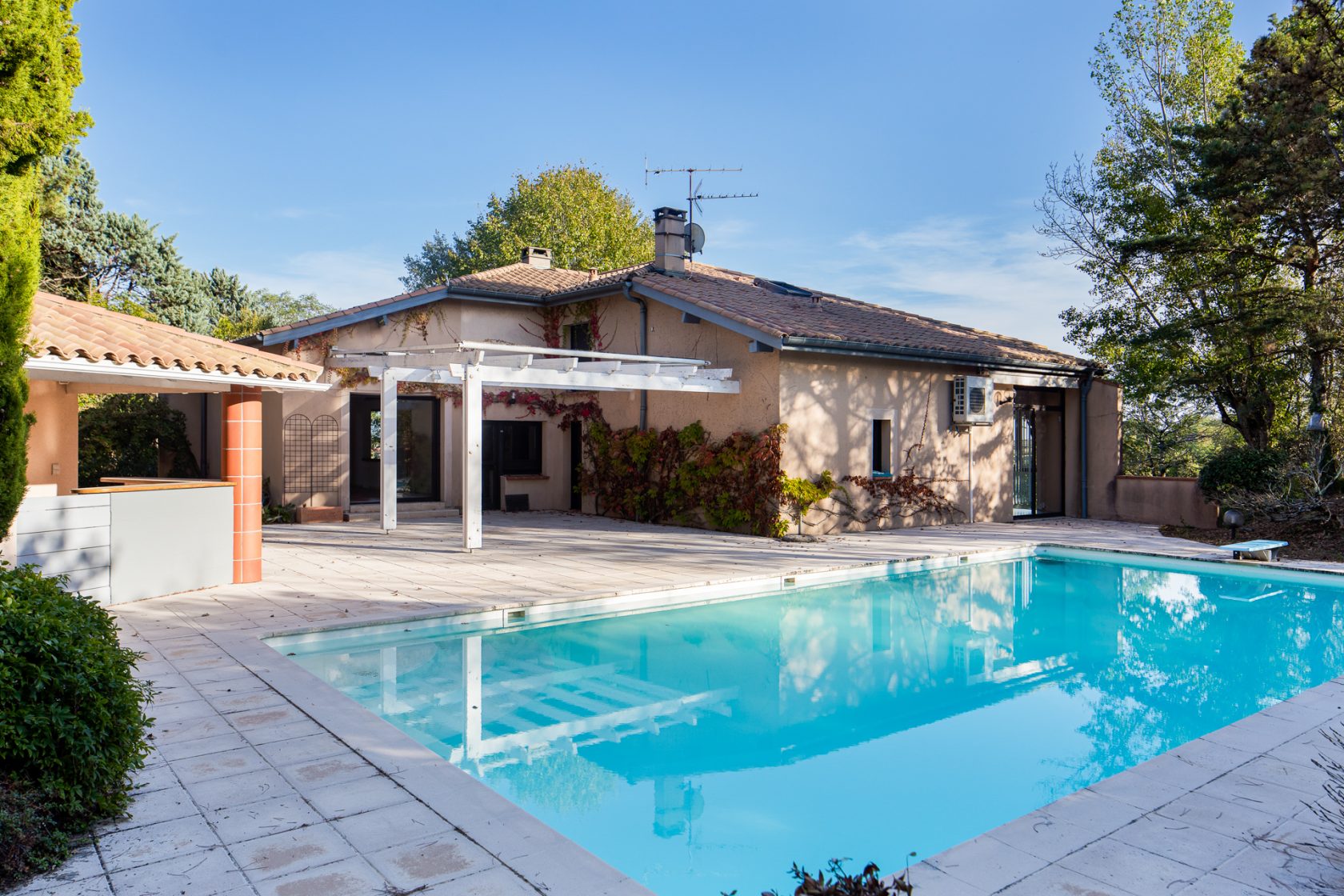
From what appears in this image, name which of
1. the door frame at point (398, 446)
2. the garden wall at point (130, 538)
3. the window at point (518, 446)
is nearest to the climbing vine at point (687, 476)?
the window at point (518, 446)

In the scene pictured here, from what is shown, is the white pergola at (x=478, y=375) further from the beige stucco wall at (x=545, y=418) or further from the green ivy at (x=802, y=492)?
the green ivy at (x=802, y=492)

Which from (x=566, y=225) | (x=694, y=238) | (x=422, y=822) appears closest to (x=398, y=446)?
(x=694, y=238)

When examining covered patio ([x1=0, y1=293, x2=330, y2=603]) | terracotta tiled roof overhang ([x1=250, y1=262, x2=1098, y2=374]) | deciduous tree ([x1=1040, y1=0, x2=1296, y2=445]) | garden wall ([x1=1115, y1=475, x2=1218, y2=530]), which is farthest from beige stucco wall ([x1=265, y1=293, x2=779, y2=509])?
garden wall ([x1=1115, y1=475, x2=1218, y2=530])

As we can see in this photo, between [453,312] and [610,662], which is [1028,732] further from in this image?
[453,312]

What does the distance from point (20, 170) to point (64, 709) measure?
4.53m

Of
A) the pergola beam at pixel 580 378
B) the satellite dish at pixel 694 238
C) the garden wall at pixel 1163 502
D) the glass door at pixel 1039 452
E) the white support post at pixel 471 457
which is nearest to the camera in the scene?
the white support post at pixel 471 457

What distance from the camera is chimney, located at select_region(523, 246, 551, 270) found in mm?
23519

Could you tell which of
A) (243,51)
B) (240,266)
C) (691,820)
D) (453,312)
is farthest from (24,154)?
(240,266)

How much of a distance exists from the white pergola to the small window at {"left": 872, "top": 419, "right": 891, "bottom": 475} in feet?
10.1

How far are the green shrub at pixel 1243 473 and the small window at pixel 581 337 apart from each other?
1188 cm

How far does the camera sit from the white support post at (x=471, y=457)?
1196cm

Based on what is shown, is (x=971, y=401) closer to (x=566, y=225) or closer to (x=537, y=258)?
(x=537, y=258)

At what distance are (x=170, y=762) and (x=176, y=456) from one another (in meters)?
15.7

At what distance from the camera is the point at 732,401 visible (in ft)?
49.8
